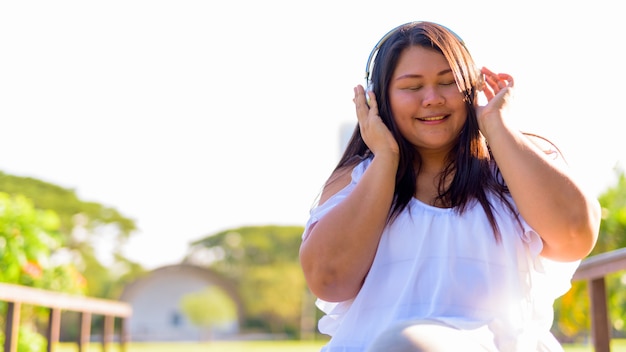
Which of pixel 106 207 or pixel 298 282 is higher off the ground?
pixel 106 207

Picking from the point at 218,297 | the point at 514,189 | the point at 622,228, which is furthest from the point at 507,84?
the point at 218,297

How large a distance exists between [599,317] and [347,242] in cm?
207

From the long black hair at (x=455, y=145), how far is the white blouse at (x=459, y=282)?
3 centimetres

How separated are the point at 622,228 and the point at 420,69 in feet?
22.5

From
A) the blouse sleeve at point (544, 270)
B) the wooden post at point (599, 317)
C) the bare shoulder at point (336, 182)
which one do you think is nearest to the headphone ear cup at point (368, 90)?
the bare shoulder at point (336, 182)

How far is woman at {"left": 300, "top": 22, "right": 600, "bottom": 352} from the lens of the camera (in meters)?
1.63

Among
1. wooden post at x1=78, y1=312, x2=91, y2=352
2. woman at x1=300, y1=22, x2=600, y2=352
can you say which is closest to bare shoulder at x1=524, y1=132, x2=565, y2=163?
woman at x1=300, y1=22, x2=600, y2=352

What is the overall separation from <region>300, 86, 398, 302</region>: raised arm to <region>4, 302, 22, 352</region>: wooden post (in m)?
2.67

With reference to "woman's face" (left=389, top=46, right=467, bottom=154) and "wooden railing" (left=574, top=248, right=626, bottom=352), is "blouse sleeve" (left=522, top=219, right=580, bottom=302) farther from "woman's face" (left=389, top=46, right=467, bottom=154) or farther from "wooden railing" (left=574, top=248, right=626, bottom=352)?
"wooden railing" (left=574, top=248, right=626, bottom=352)

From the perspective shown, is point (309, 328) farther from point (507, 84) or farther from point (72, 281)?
point (507, 84)

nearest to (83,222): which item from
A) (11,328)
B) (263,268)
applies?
(263,268)

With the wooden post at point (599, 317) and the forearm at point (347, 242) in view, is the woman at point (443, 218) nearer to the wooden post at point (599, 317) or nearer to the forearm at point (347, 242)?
the forearm at point (347, 242)

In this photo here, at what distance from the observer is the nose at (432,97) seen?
5.73ft

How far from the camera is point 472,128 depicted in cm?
183
